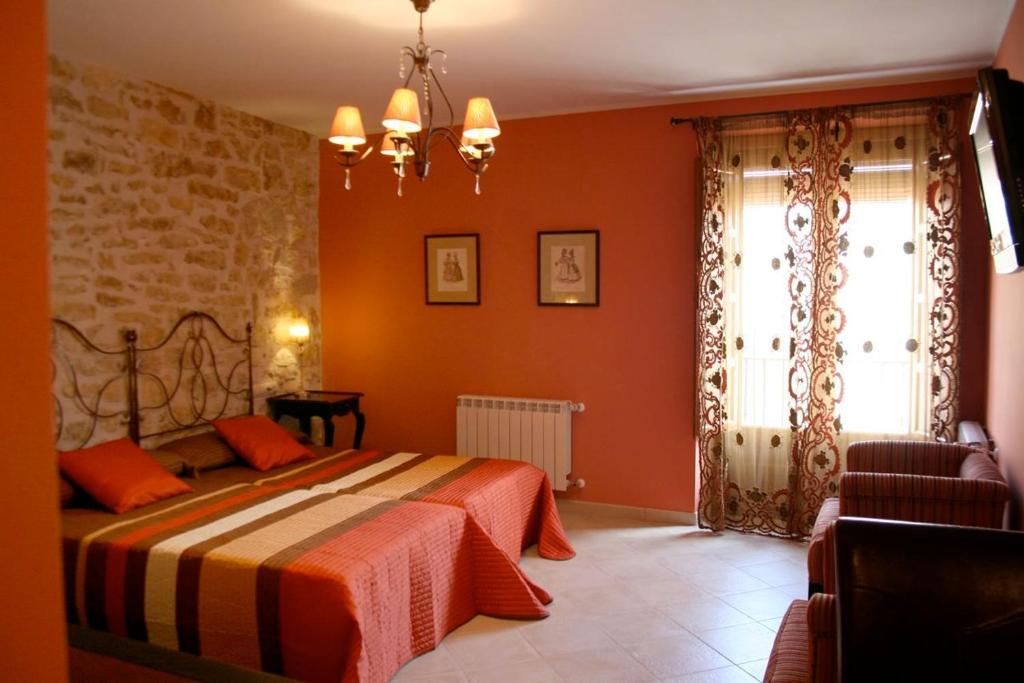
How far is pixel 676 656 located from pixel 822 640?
1081 mm

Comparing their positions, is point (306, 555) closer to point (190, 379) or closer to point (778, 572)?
point (190, 379)

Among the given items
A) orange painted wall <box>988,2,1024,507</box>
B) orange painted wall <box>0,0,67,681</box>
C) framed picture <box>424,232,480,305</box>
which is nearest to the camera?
orange painted wall <box>0,0,67,681</box>

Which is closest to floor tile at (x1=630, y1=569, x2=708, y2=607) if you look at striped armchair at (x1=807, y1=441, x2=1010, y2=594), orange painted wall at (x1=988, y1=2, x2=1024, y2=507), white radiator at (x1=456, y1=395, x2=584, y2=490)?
striped armchair at (x1=807, y1=441, x2=1010, y2=594)

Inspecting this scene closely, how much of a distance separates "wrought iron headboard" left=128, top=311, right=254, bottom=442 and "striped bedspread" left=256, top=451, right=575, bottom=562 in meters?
0.80

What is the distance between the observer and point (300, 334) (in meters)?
5.09

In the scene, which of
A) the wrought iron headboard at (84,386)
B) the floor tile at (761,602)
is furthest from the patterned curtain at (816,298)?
the wrought iron headboard at (84,386)

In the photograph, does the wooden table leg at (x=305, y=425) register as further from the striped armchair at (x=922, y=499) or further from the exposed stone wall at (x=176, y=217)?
the striped armchair at (x=922, y=499)

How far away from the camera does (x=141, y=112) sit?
3932 mm

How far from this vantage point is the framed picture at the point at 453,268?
4.92m

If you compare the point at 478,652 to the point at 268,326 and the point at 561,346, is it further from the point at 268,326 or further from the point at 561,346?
the point at 268,326

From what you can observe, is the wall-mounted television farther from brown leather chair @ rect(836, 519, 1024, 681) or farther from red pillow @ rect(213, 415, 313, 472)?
red pillow @ rect(213, 415, 313, 472)

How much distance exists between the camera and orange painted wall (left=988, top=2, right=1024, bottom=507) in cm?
263

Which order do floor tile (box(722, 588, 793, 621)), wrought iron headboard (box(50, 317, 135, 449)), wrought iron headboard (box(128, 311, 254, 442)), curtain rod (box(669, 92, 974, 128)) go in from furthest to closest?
wrought iron headboard (box(128, 311, 254, 442)) → curtain rod (box(669, 92, 974, 128)) → wrought iron headboard (box(50, 317, 135, 449)) → floor tile (box(722, 588, 793, 621))

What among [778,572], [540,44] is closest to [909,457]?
[778,572]
